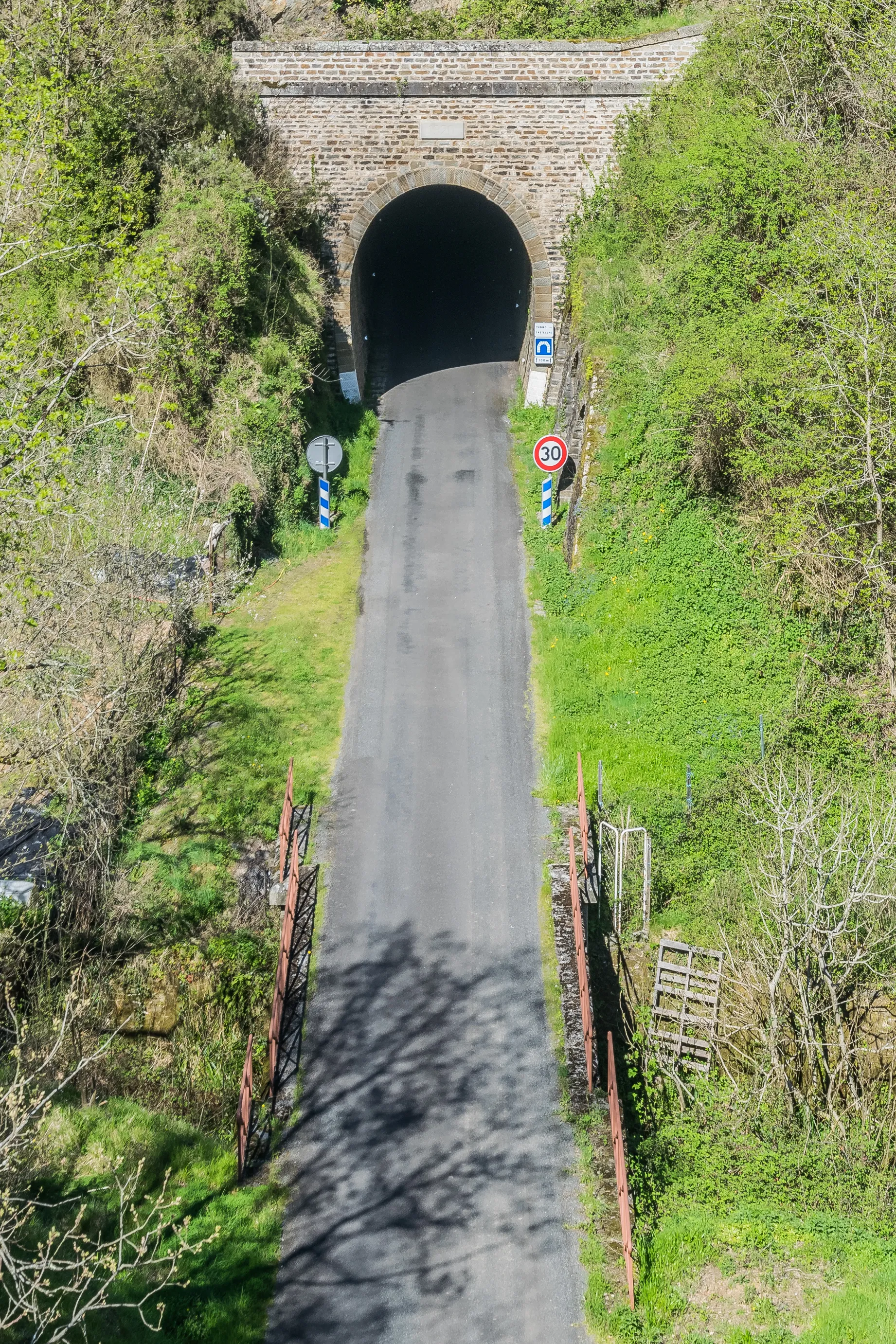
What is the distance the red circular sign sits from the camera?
2123 cm

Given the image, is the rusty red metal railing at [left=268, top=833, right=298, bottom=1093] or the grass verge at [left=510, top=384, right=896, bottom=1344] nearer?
the grass verge at [left=510, top=384, right=896, bottom=1344]

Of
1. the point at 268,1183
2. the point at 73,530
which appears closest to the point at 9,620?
the point at 73,530

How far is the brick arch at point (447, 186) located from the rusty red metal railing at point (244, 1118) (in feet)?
56.5

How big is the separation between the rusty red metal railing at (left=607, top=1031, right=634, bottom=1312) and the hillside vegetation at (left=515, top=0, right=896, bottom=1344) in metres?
0.24

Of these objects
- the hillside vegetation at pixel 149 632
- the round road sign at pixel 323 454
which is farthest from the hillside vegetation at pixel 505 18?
the round road sign at pixel 323 454

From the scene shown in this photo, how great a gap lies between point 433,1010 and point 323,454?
11568mm

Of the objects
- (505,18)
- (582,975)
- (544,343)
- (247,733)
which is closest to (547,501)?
(544,343)

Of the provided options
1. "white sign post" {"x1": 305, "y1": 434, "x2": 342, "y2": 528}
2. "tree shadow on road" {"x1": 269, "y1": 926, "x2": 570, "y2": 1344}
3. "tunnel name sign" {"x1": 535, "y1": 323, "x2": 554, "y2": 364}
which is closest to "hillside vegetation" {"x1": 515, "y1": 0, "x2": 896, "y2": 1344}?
"tree shadow on road" {"x1": 269, "y1": 926, "x2": 570, "y2": 1344}

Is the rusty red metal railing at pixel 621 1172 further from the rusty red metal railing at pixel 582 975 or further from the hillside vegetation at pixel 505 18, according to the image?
the hillside vegetation at pixel 505 18

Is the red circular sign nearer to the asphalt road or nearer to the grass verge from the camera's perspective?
the grass verge

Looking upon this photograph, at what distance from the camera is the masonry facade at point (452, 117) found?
2466cm

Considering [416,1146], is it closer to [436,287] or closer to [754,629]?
[754,629]

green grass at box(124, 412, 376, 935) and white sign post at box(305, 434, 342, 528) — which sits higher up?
white sign post at box(305, 434, 342, 528)

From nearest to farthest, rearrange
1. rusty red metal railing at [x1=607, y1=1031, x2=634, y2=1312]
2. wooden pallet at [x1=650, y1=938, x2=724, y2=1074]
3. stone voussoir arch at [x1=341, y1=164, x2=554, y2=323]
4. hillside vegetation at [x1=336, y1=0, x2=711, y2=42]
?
1. rusty red metal railing at [x1=607, y1=1031, x2=634, y2=1312]
2. wooden pallet at [x1=650, y1=938, x2=724, y2=1074]
3. stone voussoir arch at [x1=341, y1=164, x2=554, y2=323]
4. hillside vegetation at [x1=336, y1=0, x2=711, y2=42]
